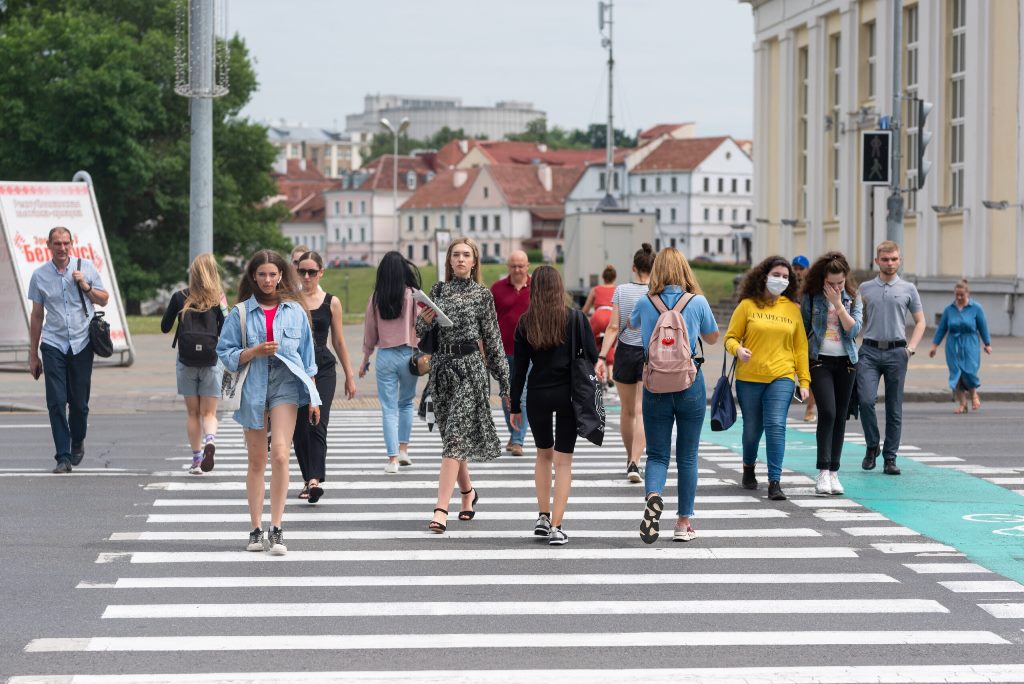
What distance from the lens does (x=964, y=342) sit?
1945cm

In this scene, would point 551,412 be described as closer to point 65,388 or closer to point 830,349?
point 830,349

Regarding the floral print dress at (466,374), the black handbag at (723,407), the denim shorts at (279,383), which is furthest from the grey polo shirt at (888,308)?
the denim shorts at (279,383)

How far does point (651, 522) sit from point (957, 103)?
32.7 metres

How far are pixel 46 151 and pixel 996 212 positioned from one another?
32.6 metres

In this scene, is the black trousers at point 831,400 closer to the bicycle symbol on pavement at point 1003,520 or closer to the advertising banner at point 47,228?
the bicycle symbol on pavement at point 1003,520

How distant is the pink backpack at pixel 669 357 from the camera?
952cm

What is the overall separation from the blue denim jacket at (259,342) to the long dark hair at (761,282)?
3394mm

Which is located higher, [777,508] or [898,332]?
[898,332]

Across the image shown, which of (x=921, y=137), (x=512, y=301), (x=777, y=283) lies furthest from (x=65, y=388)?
(x=921, y=137)

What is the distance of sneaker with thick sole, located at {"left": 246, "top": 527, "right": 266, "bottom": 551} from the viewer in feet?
30.1

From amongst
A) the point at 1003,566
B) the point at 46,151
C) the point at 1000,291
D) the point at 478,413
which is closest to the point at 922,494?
the point at 1003,566

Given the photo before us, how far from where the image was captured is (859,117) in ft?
150

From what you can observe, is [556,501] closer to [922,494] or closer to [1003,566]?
[1003,566]

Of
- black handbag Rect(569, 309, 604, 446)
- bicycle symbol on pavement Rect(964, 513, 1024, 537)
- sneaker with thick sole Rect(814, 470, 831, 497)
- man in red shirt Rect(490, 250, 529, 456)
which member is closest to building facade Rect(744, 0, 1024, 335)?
man in red shirt Rect(490, 250, 529, 456)
